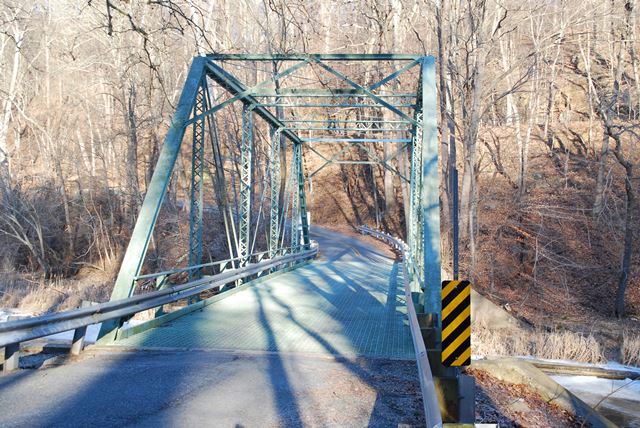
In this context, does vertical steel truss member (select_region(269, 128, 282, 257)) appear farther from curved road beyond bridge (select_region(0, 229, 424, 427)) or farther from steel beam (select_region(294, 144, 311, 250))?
curved road beyond bridge (select_region(0, 229, 424, 427))

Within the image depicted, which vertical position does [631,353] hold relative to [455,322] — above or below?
below

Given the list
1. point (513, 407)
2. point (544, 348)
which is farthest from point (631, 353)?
point (513, 407)

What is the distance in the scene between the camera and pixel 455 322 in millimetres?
5711

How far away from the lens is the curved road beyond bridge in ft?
15.1

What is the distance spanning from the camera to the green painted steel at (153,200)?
286 inches

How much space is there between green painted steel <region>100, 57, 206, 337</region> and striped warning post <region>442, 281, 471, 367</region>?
3.73 metres

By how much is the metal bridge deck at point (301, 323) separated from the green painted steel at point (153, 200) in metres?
0.65

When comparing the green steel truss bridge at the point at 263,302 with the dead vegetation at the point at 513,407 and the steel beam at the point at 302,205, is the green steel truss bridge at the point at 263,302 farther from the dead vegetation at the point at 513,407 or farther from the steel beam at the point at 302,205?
the steel beam at the point at 302,205

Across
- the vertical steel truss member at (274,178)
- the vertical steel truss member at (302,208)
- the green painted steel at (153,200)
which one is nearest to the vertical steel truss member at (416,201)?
the vertical steel truss member at (274,178)

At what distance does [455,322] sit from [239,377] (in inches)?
82.5

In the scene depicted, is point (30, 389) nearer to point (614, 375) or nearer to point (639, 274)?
point (614, 375)

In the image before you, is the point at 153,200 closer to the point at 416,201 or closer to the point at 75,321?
the point at 75,321

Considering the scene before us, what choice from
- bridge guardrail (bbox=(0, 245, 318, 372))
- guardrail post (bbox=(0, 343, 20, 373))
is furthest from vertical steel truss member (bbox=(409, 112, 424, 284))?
guardrail post (bbox=(0, 343, 20, 373))

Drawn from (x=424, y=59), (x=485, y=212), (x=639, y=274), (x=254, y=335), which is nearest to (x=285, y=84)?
(x=485, y=212)
